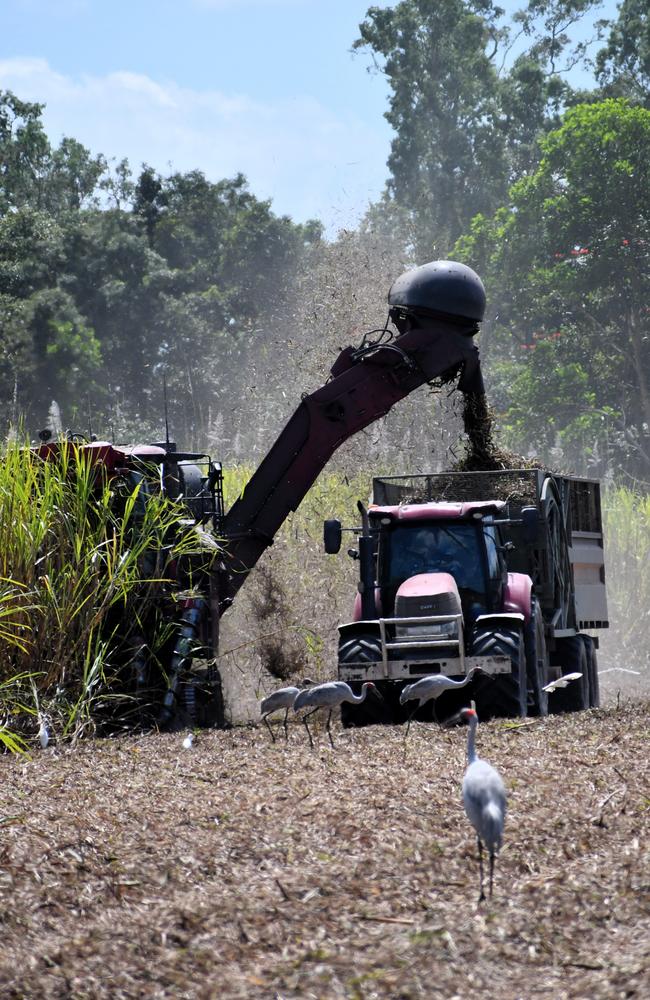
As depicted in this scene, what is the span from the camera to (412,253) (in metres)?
49.2

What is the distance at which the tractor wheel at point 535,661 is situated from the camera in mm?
12555

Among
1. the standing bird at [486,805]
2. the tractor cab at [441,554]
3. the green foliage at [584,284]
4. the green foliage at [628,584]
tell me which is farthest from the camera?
the green foliage at [584,284]

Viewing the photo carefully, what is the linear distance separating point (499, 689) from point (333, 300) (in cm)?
1738

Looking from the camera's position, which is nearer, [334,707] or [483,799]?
[483,799]

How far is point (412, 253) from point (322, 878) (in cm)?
4424

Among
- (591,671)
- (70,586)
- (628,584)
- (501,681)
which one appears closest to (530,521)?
(501,681)

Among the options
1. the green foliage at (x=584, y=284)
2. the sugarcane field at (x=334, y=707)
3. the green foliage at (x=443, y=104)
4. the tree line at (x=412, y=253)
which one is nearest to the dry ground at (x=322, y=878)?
the sugarcane field at (x=334, y=707)

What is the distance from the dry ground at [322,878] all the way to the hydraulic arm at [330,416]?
4733 millimetres

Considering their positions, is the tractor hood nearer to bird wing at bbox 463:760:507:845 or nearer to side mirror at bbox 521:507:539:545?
side mirror at bbox 521:507:539:545

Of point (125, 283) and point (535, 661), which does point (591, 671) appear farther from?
point (125, 283)

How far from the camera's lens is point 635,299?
119 feet

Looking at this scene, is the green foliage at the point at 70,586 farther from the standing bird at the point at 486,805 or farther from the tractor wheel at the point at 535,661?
the standing bird at the point at 486,805

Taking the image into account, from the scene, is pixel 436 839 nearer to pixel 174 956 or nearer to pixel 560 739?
pixel 174 956

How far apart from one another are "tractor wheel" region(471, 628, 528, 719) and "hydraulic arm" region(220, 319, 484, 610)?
314 cm
